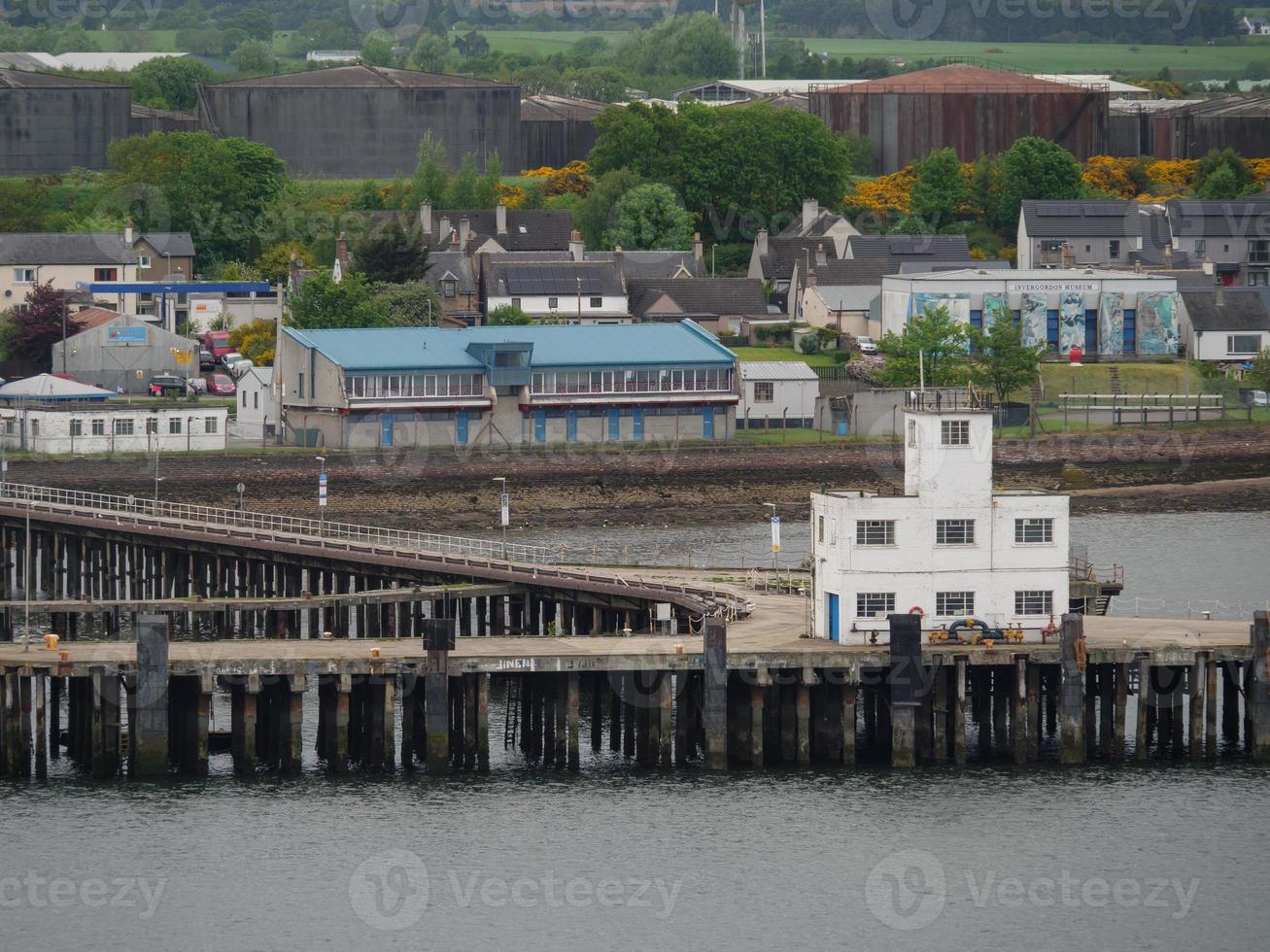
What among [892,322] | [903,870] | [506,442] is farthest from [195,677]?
[892,322]

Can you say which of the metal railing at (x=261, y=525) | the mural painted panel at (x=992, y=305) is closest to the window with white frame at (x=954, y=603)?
the metal railing at (x=261, y=525)

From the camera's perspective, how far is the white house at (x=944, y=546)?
78.1m

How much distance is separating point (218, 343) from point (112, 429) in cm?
2644

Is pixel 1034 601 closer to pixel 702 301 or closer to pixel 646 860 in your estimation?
pixel 646 860

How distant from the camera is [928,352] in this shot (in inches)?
5591

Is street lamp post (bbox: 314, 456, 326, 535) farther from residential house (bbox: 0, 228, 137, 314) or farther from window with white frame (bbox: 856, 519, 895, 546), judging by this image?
residential house (bbox: 0, 228, 137, 314)

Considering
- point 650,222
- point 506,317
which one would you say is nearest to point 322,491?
point 506,317

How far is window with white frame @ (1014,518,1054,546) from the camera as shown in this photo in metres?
78.6

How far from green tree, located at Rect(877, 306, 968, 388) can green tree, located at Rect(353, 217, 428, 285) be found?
2648 centimetres

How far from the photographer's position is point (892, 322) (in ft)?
516

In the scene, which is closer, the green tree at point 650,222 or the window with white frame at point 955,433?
the window with white frame at point 955,433

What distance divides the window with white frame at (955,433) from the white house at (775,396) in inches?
2333

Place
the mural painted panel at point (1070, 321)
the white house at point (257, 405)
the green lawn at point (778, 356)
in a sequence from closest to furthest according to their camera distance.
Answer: the white house at point (257, 405) < the green lawn at point (778, 356) < the mural painted panel at point (1070, 321)

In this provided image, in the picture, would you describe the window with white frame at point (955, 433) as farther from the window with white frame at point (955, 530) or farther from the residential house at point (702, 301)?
the residential house at point (702, 301)
